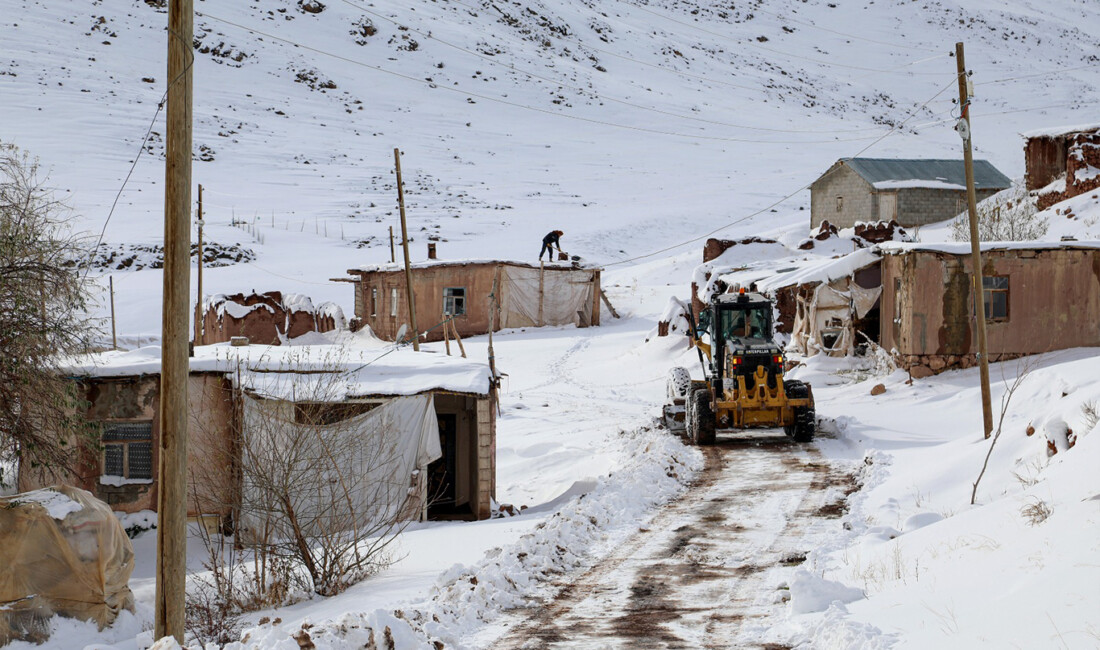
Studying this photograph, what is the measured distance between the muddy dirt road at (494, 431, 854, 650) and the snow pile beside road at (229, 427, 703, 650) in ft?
0.95

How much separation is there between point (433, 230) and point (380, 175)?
1708 centimetres

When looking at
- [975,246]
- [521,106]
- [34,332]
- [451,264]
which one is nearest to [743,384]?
[975,246]

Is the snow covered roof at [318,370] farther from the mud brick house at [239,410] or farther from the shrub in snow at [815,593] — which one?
the shrub in snow at [815,593]

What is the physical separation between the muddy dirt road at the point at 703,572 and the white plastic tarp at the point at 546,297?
77.4 ft

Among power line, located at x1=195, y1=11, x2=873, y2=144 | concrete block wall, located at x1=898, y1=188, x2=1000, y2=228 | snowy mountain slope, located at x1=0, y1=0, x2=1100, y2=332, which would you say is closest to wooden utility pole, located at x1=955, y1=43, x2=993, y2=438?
snowy mountain slope, located at x1=0, y1=0, x2=1100, y2=332

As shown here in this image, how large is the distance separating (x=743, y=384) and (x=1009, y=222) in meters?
22.1

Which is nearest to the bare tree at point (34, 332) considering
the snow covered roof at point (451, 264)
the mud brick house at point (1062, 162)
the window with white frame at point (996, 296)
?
the window with white frame at point (996, 296)

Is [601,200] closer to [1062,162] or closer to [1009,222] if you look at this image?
[1062,162]

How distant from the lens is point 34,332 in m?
13.0

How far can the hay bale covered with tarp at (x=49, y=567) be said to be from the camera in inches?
452

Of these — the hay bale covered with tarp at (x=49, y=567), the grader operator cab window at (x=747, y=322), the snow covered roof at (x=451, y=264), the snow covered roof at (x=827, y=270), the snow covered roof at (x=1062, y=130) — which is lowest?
the hay bale covered with tarp at (x=49, y=567)

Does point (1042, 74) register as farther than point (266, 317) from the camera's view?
A: Yes

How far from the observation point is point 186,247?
27.2ft

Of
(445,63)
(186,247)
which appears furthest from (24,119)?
(186,247)
